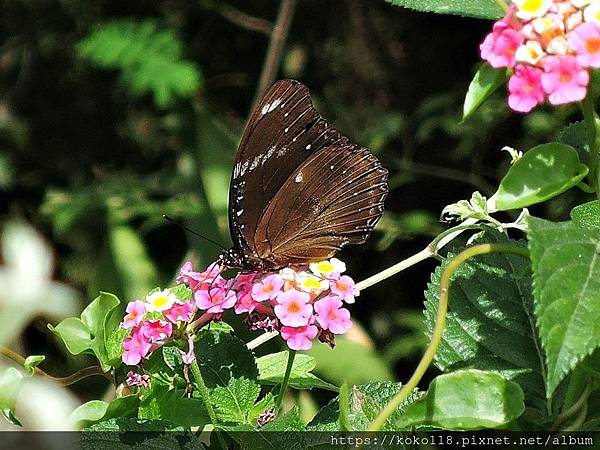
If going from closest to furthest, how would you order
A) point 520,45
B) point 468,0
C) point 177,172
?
point 520,45, point 468,0, point 177,172

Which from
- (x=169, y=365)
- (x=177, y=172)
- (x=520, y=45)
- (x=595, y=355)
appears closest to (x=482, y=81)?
(x=520, y=45)

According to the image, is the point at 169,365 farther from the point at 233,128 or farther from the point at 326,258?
the point at 233,128

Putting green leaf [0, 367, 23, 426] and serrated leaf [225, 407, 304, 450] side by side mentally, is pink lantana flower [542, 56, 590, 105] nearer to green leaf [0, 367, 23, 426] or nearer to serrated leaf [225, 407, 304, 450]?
serrated leaf [225, 407, 304, 450]

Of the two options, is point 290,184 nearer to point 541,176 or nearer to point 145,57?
point 541,176

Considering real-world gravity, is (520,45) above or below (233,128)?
above

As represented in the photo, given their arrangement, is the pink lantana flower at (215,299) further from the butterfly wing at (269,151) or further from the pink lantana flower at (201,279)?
the butterfly wing at (269,151)

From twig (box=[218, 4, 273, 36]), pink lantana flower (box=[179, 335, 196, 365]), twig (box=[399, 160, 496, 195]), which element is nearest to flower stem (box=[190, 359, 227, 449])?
pink lantana flower (box=[179, 335, 196, 365])

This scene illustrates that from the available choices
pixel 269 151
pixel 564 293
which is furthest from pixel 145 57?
pixel 564 293
